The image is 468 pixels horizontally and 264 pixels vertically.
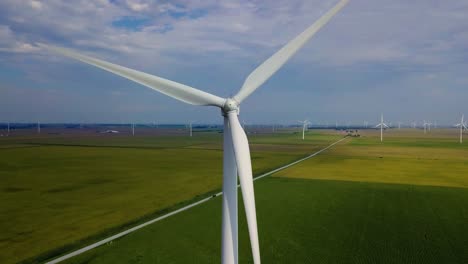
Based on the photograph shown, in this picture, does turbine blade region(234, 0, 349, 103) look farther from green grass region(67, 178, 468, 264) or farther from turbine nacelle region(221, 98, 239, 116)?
green grass region(67, 178, 468, 264)

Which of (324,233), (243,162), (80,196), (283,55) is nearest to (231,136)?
(243,162)

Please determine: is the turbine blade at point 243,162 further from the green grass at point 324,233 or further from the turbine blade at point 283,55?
the green grass at point 324,233

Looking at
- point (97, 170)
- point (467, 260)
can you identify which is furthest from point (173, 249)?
point (97, 170)

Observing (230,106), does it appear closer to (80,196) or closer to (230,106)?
(230,106)

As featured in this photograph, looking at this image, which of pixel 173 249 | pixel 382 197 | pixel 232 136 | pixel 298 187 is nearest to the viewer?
pixel 232 136

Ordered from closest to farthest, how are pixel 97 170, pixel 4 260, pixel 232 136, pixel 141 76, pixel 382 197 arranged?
pixel 232 136 < pixel 141 76 < pixel 4 260 < pixel 382 197 < pixel 97 170

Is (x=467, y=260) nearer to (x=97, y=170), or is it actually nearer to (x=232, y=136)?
(x=232, y=136)

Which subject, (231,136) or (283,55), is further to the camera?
(283,55)
